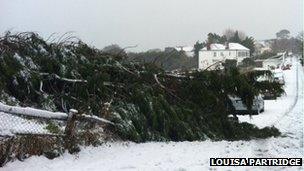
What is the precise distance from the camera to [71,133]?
30.5 feet

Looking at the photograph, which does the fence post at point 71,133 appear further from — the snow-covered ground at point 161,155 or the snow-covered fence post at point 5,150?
the snow-covered fence post at point 5,150

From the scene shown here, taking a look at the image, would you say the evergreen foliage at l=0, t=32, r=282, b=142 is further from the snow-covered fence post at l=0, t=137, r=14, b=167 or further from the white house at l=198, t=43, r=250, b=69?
the white house at l=198, t=43, r=250, b=69

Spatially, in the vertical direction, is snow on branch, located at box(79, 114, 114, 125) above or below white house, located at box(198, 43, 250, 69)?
above

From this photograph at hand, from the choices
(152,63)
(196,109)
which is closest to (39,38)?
(152,63)

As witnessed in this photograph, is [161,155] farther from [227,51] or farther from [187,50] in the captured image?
[187,50]

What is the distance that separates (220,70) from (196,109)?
1385 mm

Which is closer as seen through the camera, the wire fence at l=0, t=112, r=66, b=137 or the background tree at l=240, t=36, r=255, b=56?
the wire fence at l=0, t=112, r=66, b=137

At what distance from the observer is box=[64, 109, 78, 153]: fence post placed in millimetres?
9133

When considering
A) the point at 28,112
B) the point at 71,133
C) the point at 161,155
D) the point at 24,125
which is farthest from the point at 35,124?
the point at 161,155

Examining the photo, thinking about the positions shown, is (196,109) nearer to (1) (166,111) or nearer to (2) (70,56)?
(1) (166,111)

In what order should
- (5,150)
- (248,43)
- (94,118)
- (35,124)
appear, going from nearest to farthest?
1. (5,150)
2. (35,124)
3. (94,118)
4. (248,43)

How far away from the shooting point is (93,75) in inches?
471

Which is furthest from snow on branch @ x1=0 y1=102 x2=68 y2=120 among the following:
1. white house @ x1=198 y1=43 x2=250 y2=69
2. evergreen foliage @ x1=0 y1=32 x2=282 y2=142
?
white house @ x1=198 y1=43 x2=250 y2=69

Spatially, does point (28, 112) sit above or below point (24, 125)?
above
